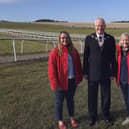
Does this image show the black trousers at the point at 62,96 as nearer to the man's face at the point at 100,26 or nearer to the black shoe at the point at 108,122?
the black shoe at the point at 108,122

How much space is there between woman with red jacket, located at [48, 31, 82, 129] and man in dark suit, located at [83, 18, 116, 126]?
0.20 meters

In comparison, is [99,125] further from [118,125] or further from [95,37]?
[95,37]

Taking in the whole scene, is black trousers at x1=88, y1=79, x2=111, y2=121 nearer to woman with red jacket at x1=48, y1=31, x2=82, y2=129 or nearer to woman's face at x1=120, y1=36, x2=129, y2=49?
woman with red jacket at x1=48, y1=31, x2=82, y2=129

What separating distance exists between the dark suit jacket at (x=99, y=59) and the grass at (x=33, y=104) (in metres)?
0.88

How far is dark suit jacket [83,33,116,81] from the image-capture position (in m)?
5.45

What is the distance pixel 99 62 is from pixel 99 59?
5cm

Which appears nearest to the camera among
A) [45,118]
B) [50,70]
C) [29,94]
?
[50,70]

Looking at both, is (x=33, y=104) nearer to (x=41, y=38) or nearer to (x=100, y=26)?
(x=100, y=26)

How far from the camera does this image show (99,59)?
546 centimetres

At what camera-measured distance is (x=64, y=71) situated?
5.39 meters

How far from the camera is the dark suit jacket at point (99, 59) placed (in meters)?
5.45

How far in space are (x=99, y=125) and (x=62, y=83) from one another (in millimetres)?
1011

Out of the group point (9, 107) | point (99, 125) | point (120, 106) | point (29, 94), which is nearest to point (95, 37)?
point (99, 125)

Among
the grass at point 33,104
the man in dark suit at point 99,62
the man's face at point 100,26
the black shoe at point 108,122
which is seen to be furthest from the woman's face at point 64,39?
the black shoe at point 108,122
